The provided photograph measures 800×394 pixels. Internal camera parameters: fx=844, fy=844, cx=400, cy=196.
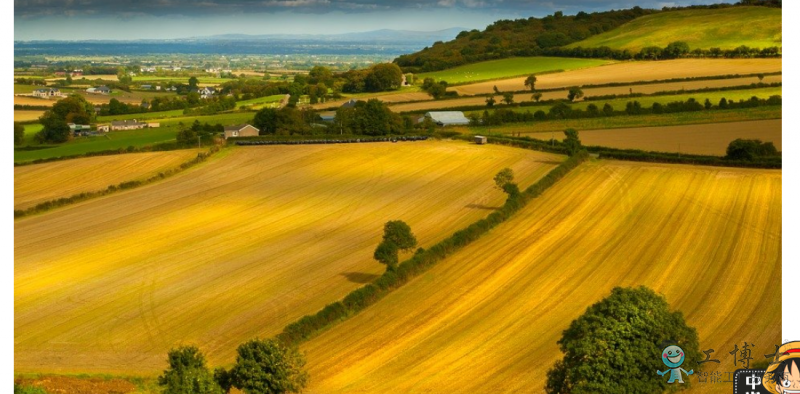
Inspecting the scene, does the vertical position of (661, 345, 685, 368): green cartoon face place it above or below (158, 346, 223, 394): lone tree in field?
above

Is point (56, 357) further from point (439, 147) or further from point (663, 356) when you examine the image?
point (439, 147)

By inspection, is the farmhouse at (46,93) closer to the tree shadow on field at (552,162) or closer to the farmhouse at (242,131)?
the farmhouse at (242,131)

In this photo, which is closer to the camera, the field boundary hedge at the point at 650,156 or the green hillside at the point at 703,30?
the field boundary hedge at the point at 650,156

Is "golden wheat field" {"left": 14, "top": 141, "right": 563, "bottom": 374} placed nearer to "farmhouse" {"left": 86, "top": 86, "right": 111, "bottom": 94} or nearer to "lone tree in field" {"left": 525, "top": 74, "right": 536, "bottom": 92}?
"lone tree in field" {"left": 525, "top": 74, "right": 536, "bottom": 92}

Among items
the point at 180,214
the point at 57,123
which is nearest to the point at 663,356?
the point at 180,214

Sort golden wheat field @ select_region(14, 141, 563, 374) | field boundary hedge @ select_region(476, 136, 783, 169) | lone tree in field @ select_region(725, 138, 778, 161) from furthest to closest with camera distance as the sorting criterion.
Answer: lone tree in field @ select_region(725, 138, 778, 161) → field boundary hedge @ select_region(476, 136, 783, 169) → golden wheat field @ select_region(14, 141, 563, 374)

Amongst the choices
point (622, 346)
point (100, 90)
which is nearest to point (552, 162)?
point (622, 346)

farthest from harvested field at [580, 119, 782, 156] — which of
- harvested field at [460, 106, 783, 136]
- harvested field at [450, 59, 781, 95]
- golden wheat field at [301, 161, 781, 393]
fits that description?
harvested field at [450, 59, 781, 95]

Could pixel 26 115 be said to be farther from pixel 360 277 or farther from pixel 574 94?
pixel 360 277

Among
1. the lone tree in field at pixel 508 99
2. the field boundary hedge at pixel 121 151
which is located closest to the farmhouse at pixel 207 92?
the lone tree in field at pixel 508 99
